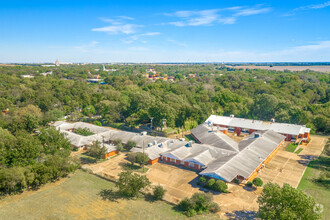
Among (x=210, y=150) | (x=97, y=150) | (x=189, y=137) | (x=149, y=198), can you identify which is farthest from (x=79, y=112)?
(x=149, y=198)

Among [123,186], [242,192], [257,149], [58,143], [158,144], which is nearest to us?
[123,186]

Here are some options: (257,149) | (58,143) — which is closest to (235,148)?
(257,149)

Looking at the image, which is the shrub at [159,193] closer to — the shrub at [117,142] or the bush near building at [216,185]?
the bush near building at [216,185]

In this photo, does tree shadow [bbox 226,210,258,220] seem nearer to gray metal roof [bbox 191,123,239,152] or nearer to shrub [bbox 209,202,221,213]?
shrub [bbox 209,202,221,213]

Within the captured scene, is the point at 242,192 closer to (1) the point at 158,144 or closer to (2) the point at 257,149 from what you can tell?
(2) the point at 257,149

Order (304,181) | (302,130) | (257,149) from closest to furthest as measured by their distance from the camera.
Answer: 1. (304,181)
2. (257,149)
3. (302,130)

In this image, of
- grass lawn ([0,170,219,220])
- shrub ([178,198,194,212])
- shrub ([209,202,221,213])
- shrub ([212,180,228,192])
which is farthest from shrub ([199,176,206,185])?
grass lawn ([0,170,219,220])

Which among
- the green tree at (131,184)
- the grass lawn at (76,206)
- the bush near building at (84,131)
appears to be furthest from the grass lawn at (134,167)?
the bush near building at (84,131)
